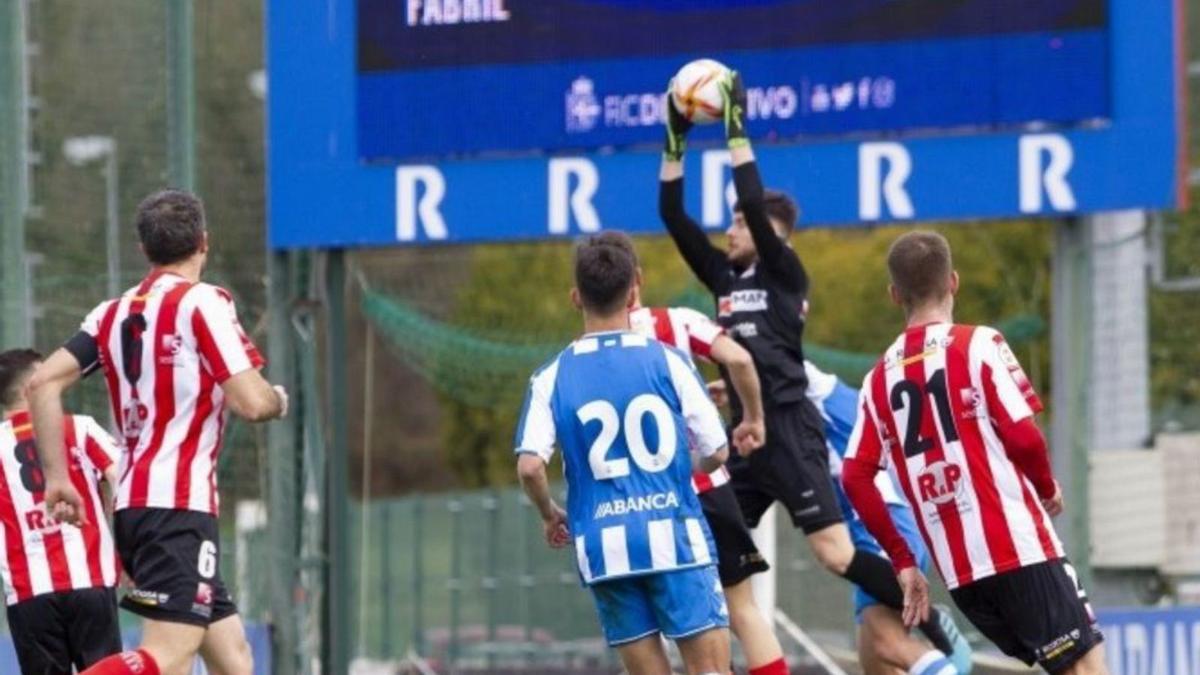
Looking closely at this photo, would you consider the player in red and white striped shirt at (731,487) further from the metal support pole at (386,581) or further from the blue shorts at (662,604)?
the metal support pole at (386,581)

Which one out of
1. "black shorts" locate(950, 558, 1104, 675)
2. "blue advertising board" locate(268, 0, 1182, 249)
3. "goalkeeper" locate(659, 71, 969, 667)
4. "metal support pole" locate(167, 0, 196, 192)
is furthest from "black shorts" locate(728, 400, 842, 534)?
"metal support pole" locate(167, 0, 196, 192)

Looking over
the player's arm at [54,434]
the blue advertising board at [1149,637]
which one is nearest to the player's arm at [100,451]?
the player's arm at [54,434]

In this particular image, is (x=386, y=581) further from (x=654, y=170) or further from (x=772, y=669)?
(x=772, y=669)

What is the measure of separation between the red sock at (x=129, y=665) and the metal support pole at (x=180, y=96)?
4687 mm

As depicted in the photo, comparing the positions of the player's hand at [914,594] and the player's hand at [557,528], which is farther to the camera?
the player's hand at [557,528]

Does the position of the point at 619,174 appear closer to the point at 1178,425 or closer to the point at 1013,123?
the point at 1013,123

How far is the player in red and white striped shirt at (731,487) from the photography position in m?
8.70

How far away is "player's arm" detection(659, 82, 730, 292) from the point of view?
9.36m

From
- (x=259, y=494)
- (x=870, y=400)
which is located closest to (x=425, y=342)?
(x=259, y=494)

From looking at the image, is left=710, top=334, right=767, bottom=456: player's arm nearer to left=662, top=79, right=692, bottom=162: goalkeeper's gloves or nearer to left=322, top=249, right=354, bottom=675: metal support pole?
left=662, top=79, right=692, bottom=162: goalkeeper's gloves

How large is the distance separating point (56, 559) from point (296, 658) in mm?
3378

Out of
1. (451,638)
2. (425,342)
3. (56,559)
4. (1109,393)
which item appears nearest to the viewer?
(56,559)

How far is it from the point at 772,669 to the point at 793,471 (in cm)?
85

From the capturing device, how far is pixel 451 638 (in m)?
19.1
